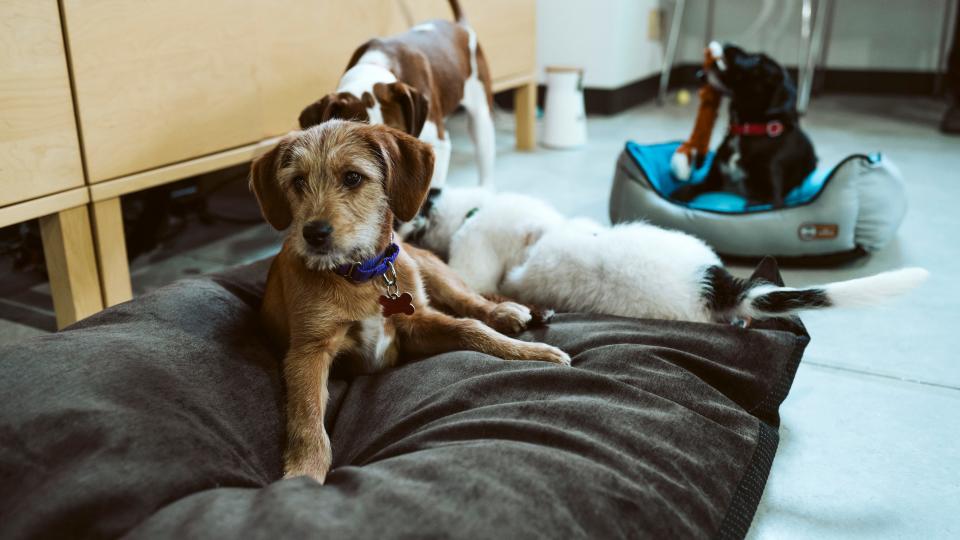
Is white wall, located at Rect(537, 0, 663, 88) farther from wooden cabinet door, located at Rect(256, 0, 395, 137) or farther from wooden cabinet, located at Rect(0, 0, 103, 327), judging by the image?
wooden cabinet, located at Rect(0, 0, 103, 327)

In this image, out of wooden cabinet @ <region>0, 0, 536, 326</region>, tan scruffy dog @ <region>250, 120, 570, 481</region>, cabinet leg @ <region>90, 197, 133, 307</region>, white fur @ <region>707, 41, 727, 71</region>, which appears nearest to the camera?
tan scruffy dog @ <region>250, 120, 570, 481</region>

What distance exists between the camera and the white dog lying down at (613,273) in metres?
1.78

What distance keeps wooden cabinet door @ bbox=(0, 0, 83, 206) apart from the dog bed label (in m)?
2.30

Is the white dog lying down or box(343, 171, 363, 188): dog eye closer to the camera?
box(343, 171, 363, 188): dog eye

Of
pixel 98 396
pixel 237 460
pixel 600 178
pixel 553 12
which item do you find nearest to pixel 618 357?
pixel 237 460

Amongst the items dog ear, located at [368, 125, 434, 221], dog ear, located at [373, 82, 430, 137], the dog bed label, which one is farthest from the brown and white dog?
the dog bed label

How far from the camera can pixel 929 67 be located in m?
6.12

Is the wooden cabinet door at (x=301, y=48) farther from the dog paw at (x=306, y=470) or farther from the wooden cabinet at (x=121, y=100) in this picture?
the dog paw at (x=306, y=470)

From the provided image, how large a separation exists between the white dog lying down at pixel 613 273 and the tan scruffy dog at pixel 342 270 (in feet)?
1.09

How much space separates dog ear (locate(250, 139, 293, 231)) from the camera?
67.1 inches

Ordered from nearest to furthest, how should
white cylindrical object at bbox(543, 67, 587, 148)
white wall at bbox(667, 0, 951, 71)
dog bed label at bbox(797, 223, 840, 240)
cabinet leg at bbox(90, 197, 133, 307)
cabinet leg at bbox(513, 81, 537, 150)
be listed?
cabinet leg at bbox(90, 197, 133, 307), dog bed label at bbox(797, 223, 840, 240), white cylindrical object at bbox(543, 67, 587, 148), cabinet leg at bbox(513, 81, 537, 150), white wall at bbox(667, 0, 951, 71)

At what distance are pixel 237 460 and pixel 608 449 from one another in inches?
25.5

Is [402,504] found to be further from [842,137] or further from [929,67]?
[929,67]

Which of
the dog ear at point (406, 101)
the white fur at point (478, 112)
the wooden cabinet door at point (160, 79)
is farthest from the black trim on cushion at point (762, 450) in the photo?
the white fur at point (478, 112)
